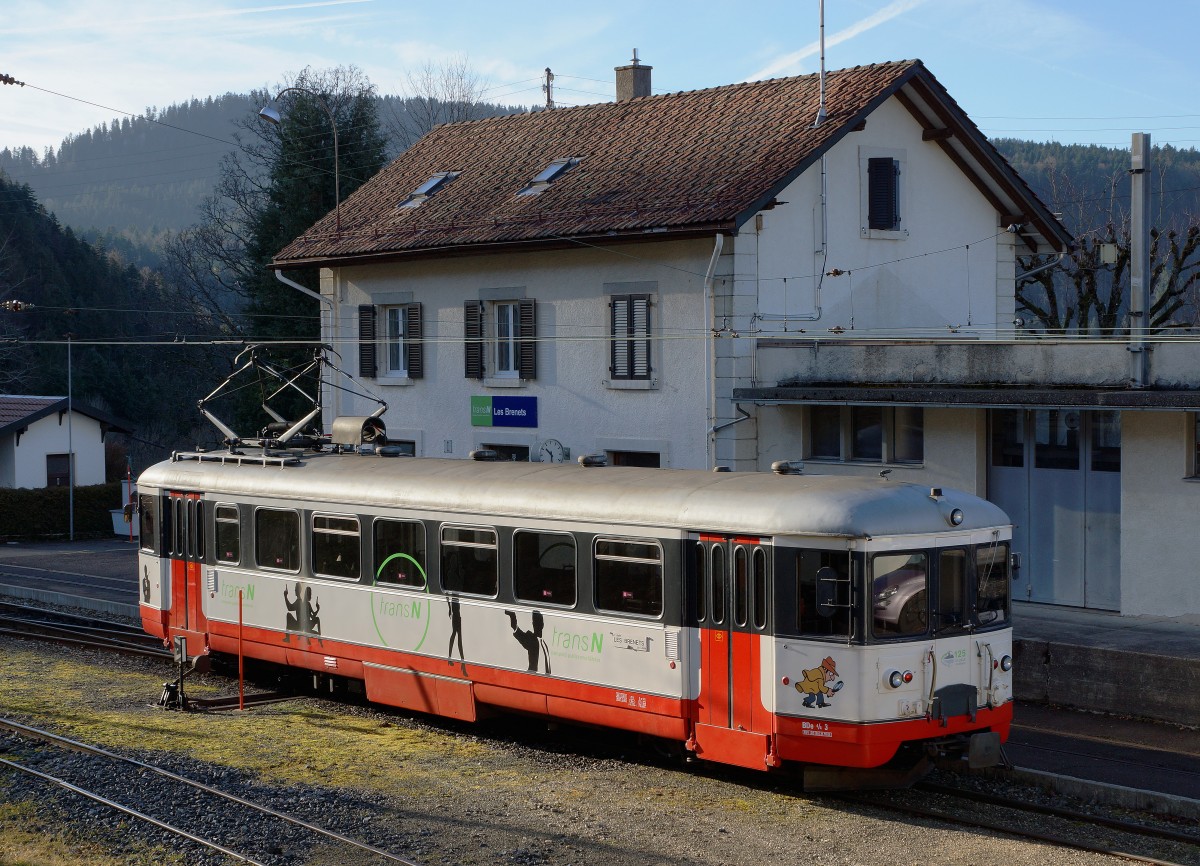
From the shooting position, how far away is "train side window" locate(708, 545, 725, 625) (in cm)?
1198

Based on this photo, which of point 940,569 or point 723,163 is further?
point 723,163

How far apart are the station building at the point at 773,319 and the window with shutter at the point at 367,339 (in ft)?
0.21

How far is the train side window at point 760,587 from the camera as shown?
38.4 feet

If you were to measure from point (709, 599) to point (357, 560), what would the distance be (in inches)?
191

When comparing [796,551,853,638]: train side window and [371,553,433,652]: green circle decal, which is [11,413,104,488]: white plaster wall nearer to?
[371,553,433,652]: green circle decal

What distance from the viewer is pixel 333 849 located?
10500 millimetres

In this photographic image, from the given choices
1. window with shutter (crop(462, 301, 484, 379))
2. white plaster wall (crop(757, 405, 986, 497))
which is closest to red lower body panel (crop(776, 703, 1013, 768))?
white plaster wall (crop(757, 405, 986, 497))

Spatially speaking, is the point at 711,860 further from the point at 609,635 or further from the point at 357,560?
the point at 357,560

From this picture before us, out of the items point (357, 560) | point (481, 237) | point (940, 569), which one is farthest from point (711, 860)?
point (481, 237)

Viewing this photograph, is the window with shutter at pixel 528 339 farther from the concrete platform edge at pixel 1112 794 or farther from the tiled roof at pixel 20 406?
the tiled roof at pixel 20 406

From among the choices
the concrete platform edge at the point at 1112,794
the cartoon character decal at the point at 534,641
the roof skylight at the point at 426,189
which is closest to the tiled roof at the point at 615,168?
the roof skylight at the point at 426,189

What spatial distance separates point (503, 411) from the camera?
25.8m

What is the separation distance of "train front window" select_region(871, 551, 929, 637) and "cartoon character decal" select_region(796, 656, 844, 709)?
46 cm

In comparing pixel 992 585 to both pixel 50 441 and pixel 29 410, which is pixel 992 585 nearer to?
pixel 29 410
